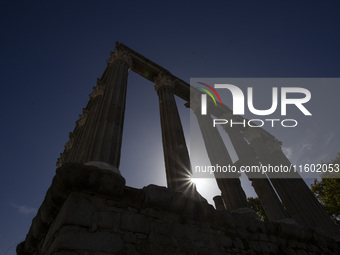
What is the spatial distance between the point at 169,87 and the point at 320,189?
83.8ft

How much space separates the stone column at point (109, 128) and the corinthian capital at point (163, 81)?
3157mm

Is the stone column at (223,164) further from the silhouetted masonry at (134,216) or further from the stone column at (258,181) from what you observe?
the stone column at (258,181)

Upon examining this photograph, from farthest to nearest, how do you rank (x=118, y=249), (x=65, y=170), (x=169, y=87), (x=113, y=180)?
(x=169, y=87) < (x=113, y=180) < (x=65, y=170) < (x=118, y=249)

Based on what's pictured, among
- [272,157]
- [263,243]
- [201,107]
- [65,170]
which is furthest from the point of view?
[272,157]

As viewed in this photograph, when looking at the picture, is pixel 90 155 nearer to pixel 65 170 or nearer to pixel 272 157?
pixel 65 170

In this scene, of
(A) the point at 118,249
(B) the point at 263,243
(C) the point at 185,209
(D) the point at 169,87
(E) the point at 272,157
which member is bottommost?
(A) the point at 118,249

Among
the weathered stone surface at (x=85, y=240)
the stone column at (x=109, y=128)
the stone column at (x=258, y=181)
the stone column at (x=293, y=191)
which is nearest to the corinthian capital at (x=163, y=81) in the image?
the stone column at (x=109, y=128)

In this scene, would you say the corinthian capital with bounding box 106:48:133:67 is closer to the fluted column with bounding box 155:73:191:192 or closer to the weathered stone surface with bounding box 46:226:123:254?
the fluted column with bounding box 155:73:191:192

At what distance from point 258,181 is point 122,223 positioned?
14.6 m

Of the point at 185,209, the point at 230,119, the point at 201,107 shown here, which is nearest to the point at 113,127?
the point at 185,209

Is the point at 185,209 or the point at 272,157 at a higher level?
the point at 272,157

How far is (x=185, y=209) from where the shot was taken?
17.7ft

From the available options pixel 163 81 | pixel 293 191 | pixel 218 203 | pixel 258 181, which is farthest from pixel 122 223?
pixel 218 203

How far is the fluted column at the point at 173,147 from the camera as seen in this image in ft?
28.8
